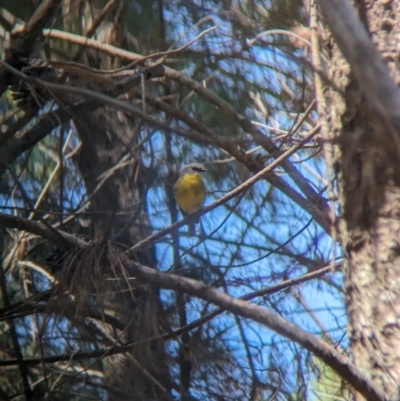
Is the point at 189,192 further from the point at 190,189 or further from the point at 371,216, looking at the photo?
the point at 371,216

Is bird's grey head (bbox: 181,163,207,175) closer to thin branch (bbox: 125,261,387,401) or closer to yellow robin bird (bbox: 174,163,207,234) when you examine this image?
yellow robin bird (bbox: 174,163,207,234)

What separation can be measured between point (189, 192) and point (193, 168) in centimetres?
43

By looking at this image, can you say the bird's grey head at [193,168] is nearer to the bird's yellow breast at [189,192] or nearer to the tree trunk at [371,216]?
the bird's yellow breast at [189,192]

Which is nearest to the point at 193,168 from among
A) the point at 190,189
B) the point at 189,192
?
the point at 190,189

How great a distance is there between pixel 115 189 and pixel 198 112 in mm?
505

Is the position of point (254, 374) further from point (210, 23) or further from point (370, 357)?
point (210, 23)

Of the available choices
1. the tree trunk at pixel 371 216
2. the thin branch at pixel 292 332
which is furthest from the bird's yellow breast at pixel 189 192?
the tree trunk at pixel 371 216

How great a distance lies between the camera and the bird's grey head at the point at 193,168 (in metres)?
3.17

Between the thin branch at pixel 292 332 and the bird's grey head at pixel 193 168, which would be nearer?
the thin branch at pixel 292 332

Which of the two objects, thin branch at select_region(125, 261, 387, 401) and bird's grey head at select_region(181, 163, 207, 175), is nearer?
thin branch at select_region(125, 261, 387, 401)

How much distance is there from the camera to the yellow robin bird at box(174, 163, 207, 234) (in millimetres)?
3189

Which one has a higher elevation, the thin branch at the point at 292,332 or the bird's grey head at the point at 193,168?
the bird's grey head at the point at 193,168

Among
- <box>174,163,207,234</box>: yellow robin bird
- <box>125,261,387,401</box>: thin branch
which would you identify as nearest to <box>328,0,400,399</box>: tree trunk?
<box>125,261,387,401</box>: thin branch

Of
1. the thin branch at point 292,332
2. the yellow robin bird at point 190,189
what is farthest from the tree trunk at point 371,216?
the yellow robin bird at point 190,189
